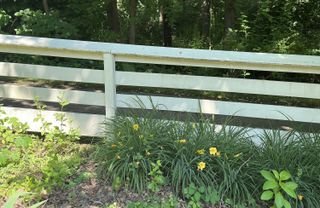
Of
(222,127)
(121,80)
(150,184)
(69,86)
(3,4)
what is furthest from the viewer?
(3,4)

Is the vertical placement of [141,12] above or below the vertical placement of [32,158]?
above

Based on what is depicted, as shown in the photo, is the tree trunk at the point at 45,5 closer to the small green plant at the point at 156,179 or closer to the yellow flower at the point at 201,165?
the small green plant at the point at 156,179

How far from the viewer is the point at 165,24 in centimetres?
1039

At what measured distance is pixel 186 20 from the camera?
36.2 ft

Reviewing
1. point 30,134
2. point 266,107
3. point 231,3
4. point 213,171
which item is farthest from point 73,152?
point 231,3

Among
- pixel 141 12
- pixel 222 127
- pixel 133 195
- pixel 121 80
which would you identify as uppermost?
pixel 141 12

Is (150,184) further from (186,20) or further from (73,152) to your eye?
(186,20)

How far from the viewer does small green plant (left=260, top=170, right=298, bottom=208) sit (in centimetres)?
306

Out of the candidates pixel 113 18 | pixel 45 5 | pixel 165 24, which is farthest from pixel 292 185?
pixel 113 18

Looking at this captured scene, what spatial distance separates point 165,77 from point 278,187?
1560 millimetres

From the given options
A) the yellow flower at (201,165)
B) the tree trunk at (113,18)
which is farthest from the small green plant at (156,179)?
the tree trunk at (113,18)

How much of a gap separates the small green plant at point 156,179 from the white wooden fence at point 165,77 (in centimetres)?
93

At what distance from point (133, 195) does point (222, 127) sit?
1.04m

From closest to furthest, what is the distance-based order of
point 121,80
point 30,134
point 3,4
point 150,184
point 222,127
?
point 150,184 < point 222,127 < point 121,80 < point 30,134 < point 3,4
